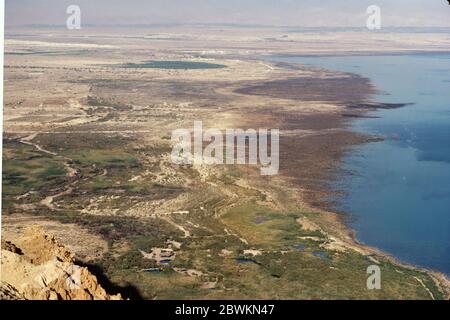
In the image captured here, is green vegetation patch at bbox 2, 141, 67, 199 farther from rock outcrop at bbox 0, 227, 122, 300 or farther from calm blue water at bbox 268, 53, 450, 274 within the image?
rock outcrop at bbox 0, 227, 122, 300

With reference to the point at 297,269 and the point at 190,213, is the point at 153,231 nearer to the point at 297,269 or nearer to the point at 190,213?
the point at 190,213

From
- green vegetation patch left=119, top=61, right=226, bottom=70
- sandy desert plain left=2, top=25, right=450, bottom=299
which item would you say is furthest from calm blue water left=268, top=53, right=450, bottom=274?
green vegetation patch left=119, top=61, right=226, bottom=70

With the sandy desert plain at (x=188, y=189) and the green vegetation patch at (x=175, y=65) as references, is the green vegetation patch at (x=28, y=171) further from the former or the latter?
the green vegetation patch at (x=175, y=65)

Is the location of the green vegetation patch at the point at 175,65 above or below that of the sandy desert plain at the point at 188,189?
above

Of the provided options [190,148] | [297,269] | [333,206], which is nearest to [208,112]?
[190,148]

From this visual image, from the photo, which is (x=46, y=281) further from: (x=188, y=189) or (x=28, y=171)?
(x=28, y=171)

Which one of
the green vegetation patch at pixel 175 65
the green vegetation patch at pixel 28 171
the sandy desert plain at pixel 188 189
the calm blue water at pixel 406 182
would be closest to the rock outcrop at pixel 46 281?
the sandy desert plain at pixel 188 189

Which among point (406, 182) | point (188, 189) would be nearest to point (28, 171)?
point (188, 189)

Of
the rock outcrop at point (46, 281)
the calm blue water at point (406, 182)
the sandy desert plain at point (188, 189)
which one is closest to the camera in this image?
the rock outcrop at point (46, 281)
